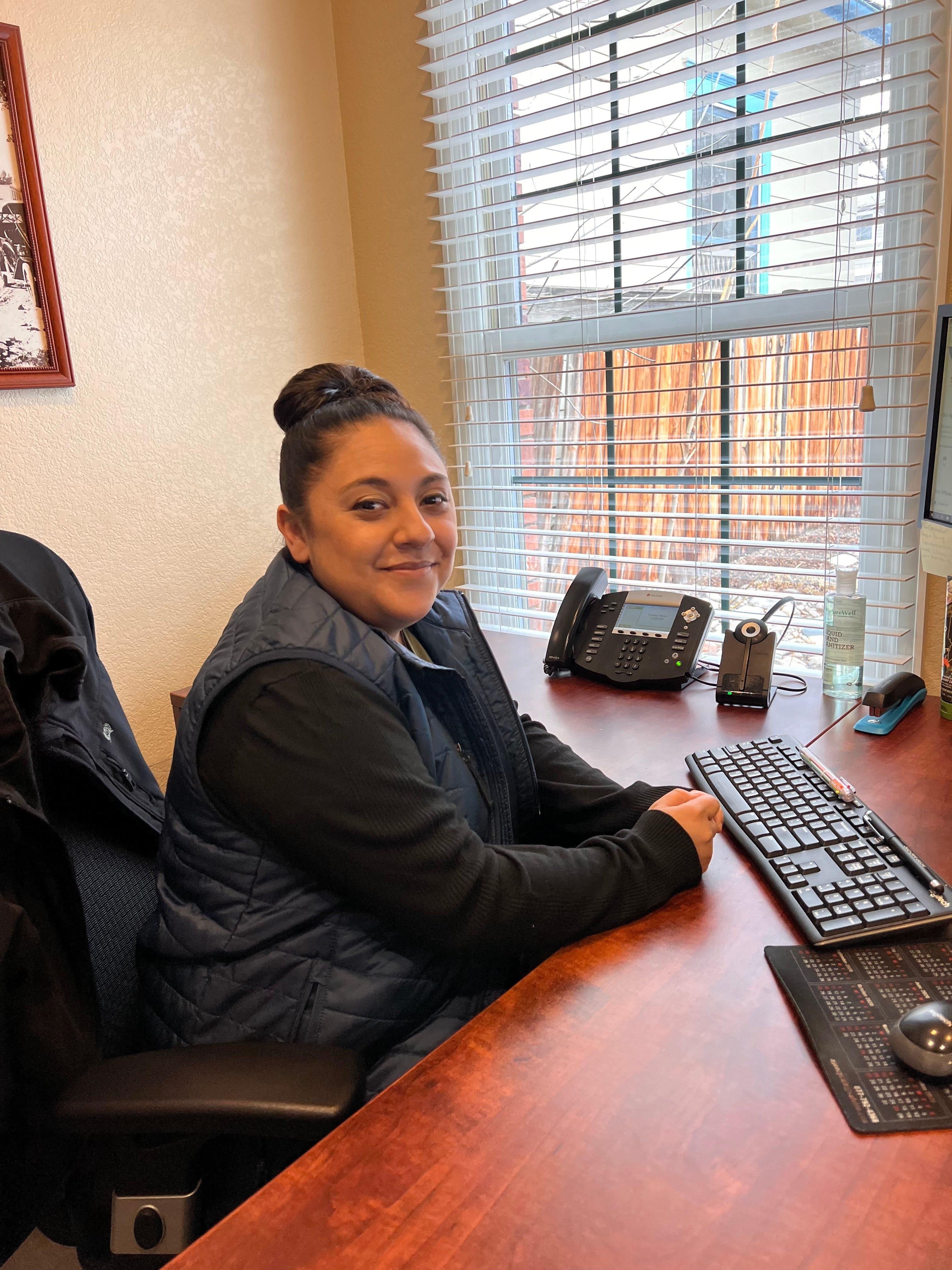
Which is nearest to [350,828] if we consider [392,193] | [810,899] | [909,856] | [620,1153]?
[620,1153]

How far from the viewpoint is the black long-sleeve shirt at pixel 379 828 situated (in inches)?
35.6

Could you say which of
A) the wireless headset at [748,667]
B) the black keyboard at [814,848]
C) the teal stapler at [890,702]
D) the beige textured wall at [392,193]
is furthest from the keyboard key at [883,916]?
the beige textured wall at [392,193]

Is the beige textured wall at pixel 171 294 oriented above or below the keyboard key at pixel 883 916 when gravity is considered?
above

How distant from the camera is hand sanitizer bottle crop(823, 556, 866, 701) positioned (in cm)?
158

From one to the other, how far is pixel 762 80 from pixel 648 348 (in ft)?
1.80

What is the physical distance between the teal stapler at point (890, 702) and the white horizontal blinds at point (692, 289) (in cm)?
26

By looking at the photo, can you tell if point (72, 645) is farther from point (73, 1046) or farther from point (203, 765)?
point (73, 1046)

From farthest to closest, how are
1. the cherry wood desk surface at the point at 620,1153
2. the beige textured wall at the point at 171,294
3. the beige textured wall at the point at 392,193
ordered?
1. the beige textured wall at the point at 392,193
2. the beige textured wall at the point at 171,294
3. the cherry wood desk surface at the point at 620,1153

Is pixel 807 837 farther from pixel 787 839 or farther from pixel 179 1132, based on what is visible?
pixel 179 1132

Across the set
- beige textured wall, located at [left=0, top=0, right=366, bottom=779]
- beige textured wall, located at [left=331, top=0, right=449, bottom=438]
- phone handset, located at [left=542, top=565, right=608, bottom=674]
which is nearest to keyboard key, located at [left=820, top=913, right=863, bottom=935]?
phone handset, located at [left=542, top=565, right=608, bottom=674]

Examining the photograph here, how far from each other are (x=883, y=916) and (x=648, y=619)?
964 mm

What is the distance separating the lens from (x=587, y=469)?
2.25 metres

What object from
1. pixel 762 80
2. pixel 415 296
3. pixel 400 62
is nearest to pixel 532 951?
pixel 762 80

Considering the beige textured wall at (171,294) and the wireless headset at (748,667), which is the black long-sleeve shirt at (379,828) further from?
the beige textured wall at (171,294)
